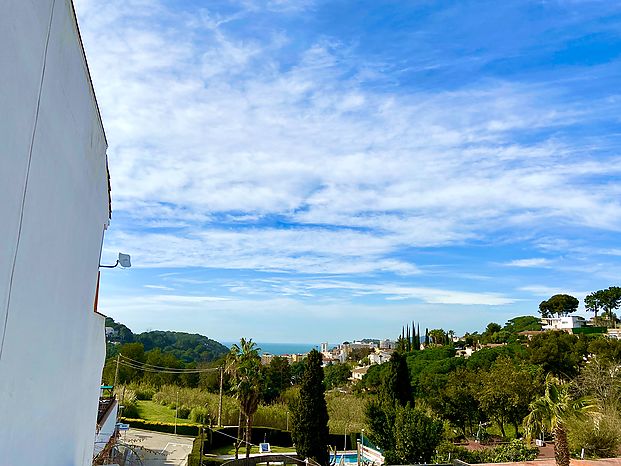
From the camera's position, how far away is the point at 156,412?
23.0 m

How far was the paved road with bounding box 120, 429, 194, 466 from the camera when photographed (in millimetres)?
15758

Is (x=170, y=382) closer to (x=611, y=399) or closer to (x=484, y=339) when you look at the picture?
(x=611, y=399)

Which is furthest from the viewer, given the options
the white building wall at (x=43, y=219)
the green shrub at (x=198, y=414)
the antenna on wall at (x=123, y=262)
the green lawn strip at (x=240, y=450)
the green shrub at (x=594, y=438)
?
the green shrub at (x=198, y=414)

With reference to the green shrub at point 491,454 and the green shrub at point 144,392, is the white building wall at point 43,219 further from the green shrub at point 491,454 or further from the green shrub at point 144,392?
the green shrub at point 144,392

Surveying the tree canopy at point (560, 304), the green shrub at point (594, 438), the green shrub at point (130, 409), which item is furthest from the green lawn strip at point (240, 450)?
the tree canopy at point (560, 304)

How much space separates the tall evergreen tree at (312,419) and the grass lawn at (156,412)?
8931mm

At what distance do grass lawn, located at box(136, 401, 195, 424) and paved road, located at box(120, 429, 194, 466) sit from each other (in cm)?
103

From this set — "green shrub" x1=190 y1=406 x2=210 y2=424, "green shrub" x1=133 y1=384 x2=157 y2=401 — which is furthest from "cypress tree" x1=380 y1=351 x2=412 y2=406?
"green shrub" x1=133 y1=384 x2=157 y2=401

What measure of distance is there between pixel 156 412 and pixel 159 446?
4690 mm

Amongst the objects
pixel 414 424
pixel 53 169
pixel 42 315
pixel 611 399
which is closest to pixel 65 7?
pixel 53 169

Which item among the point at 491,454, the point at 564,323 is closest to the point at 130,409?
the point at 491,454

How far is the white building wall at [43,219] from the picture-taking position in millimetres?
1808

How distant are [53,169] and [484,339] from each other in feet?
178

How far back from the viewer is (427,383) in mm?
25094
